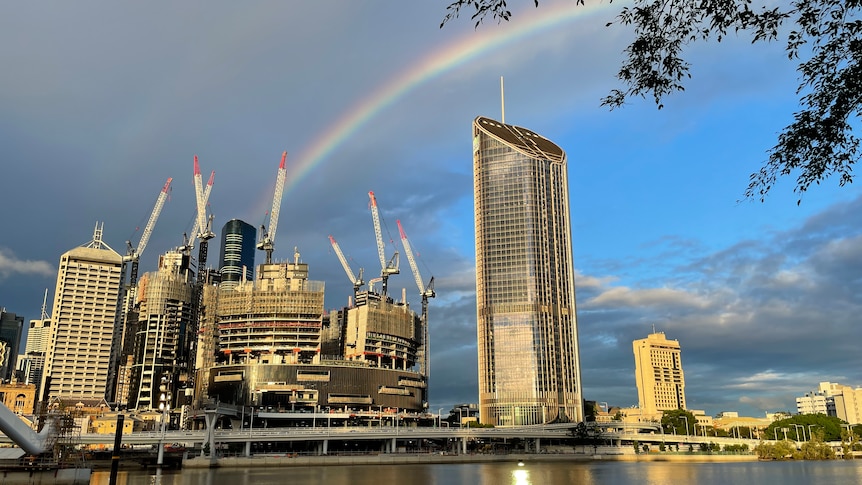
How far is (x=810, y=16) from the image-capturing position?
16.6 metres

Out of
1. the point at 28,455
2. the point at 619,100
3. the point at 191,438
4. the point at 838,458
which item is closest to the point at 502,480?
the point at 28,455

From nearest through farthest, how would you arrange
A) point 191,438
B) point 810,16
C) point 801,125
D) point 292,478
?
point 810,16, point 801,125, point 292,478, point 191,438

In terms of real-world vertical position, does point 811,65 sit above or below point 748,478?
above

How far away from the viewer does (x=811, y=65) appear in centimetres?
1727

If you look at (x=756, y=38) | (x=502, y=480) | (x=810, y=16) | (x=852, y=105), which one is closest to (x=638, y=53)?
(x=756, y=38)

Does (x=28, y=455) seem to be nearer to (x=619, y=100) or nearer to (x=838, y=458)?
(x=619, y=100)

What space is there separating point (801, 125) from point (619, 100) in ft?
15.9

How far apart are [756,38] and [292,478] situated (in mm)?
116877

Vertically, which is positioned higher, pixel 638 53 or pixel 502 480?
pixel 638 53

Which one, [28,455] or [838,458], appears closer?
[28,455]

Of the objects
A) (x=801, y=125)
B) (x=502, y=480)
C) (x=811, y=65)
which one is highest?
(x=811, y=65)

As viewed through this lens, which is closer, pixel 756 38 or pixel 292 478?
pixel 756 38

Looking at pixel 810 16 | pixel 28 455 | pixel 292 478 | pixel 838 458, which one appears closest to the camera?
pixel 810 16

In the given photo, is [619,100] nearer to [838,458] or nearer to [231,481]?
[231,481]
